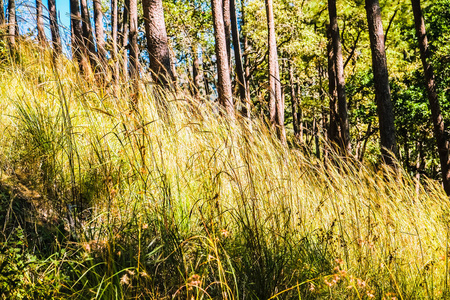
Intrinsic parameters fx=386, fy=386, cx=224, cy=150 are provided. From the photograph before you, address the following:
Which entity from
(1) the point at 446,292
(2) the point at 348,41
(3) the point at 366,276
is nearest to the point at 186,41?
(3) the point at 366,276

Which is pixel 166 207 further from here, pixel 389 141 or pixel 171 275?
pixel 389 141

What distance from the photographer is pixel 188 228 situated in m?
2.05

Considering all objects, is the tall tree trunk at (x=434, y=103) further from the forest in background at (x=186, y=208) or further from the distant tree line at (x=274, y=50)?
the forest in background at (x=186, y=208)

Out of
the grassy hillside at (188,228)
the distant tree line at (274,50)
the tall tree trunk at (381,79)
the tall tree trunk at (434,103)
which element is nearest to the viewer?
the grassy hillside at (188,228)

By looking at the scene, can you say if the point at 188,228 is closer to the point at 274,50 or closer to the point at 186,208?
the point at 186,208

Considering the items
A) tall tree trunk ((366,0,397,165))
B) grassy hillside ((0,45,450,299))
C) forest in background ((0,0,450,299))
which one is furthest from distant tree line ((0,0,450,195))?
grassy hillside ((0,45,450,299))

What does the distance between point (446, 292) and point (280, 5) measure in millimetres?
17745

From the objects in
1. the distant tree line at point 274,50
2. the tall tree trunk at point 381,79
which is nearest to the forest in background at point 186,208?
the distant tree line at point 274,50

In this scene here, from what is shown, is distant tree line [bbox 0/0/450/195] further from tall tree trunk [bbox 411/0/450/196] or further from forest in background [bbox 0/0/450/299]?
forest in background [bbox 0/0/450/299]

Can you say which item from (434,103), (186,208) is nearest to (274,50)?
(434,103)

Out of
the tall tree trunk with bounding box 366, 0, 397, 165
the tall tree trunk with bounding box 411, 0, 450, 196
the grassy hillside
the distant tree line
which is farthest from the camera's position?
the tall tree trunk with bounding box 411, 0, 450, 196

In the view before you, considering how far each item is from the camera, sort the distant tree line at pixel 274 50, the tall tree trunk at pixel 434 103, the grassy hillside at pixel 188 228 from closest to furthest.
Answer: the grassy hillside at pixel 188 228, the distant tree line at pixel 274 50, the tall tree trunk at pixel 434 103

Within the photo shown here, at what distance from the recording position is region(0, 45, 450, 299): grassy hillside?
5.56ft

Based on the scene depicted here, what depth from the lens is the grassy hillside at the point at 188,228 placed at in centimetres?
169
